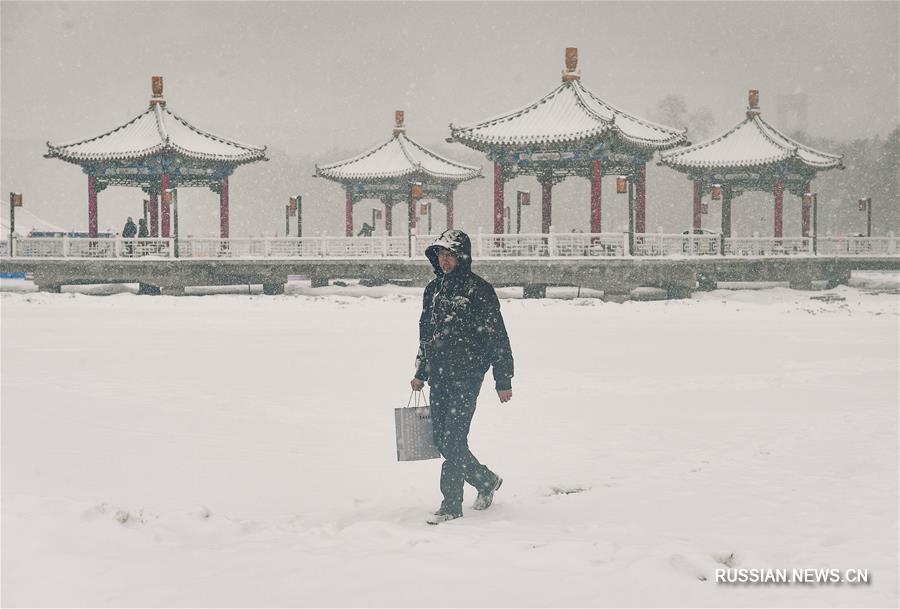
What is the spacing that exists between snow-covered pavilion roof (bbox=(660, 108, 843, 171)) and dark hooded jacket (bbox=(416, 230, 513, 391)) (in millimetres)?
24427

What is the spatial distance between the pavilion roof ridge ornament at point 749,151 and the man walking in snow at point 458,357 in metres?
24.4

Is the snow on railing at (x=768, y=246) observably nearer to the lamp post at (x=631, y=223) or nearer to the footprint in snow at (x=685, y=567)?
the lamp post at (x=631, y=223)

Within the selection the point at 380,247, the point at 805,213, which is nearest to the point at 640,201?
the point at 805,213

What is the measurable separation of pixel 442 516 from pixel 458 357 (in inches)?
34.9

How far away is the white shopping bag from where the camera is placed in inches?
201

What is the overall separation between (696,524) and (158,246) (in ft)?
75.5

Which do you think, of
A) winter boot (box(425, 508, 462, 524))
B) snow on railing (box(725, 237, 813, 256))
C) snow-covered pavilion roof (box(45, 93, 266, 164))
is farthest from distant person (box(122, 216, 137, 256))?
winter boot (box(425, 508, 462, 524))

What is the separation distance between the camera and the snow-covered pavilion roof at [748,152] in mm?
27592

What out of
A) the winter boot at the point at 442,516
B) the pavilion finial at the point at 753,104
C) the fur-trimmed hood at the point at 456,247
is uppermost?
the pavilion finial at the point at 753,104

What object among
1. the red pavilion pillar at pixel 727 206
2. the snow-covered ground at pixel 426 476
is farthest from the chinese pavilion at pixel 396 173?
the snow-covered ground at pixel 426 476

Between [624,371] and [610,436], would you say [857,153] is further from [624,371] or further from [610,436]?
[610,436]

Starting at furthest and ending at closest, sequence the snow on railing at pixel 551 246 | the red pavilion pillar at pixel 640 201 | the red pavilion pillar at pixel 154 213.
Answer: the red pavilion pillar at pixel 154 213 → the red pavilion pillar at pixel 640 201 → the snow on railing at pixel 551 246

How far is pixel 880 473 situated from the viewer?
5.67 metres

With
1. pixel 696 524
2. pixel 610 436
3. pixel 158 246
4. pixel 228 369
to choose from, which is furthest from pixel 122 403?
pixel 158 246
